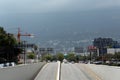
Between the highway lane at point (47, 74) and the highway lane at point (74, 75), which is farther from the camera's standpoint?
the highway lane at point (47, 74)

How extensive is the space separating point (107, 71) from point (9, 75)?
15.3m

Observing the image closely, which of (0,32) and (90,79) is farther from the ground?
(0,32)

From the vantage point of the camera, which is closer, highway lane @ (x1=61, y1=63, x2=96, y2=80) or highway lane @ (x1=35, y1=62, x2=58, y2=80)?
highway lane @ (x1=61, y1=63, x2=96, y2=80)

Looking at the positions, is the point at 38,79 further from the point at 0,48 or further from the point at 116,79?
the point at 0,48

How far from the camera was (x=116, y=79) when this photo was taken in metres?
32.6

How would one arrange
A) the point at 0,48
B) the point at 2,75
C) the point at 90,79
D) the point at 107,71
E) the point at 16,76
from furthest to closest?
the point at 0,48
the point at 90,79
the point at 107,71
the point at 16,76
the point at 2,75

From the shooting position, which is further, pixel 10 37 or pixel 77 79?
pixel 10 37

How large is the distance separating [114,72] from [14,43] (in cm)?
11405

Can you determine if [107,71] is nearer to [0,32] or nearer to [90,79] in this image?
[90,79]

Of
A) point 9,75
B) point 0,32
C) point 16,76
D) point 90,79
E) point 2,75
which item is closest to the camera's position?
point 2,75

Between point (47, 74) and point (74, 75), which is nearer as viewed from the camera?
point (74, 75)

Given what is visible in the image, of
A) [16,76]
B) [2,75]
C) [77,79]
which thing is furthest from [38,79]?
[2,75]

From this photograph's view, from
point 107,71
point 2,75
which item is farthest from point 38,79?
point 2,75

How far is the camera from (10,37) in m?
147
